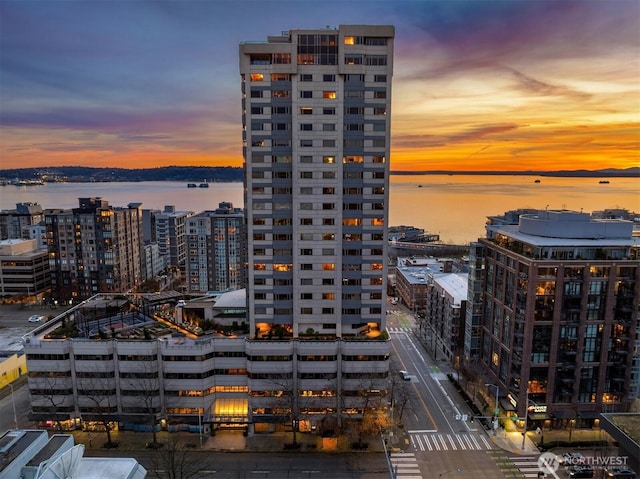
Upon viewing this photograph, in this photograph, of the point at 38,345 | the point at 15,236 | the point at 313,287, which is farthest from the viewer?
the point at 15,236

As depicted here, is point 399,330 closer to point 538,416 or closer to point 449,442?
point 538,416

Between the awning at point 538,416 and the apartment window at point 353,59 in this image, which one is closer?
the apartment window at point 353,59

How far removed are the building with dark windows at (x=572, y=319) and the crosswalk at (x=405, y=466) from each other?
18.5 meters

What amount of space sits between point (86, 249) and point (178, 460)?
283 feet

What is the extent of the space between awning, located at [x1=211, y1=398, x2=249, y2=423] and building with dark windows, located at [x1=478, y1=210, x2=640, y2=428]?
129 ft

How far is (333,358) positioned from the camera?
62719 millimetres

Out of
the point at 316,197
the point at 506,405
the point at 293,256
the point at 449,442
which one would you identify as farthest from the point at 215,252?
the point at 506,405

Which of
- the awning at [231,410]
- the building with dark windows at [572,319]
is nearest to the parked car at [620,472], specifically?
the building with dark windows at [572,319]

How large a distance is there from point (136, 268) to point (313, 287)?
9092cm

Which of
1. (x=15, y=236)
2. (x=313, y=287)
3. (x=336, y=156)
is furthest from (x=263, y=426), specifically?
(x=15, y=236)

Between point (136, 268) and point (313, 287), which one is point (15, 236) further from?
point (313, 287)

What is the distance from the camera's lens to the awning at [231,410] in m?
62.8

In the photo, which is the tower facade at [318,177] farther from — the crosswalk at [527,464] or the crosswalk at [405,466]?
the crosswalk at [527,464]

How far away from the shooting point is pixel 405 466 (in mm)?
55656
